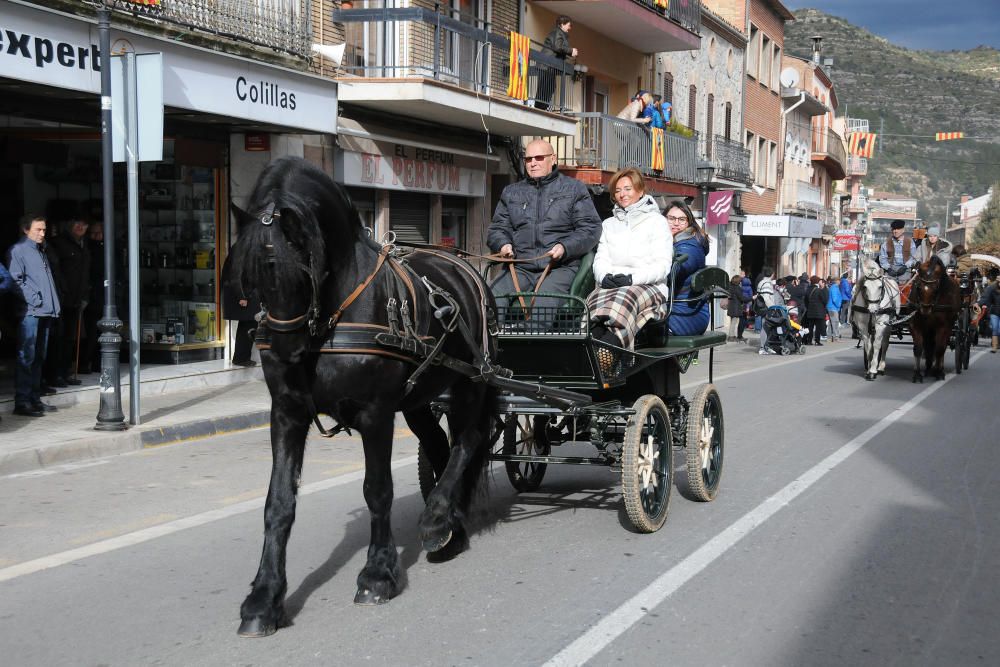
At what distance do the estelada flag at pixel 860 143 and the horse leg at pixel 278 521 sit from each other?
69960 millimetres

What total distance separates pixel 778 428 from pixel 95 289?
863cm

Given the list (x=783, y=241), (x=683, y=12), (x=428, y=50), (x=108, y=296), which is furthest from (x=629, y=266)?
(x=783, y=241)

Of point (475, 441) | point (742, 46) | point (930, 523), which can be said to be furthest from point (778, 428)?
point (742, 46)

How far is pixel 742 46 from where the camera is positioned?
3806cm

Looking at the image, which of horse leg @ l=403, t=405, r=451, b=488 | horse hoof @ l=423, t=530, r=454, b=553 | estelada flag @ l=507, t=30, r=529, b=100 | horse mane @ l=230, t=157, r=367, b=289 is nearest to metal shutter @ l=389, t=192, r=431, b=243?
estelada flag @ l=507, t=30, r=529, b=100

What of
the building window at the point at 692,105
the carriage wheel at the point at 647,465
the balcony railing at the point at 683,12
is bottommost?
the carriage wheel at the point at 647,465

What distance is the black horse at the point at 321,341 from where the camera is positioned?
4340mm

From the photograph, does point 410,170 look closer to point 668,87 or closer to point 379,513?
point 379,513

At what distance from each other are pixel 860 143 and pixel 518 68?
5771 cm

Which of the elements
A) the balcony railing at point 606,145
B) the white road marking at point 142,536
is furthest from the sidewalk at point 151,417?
the balcony railing at point 606,145

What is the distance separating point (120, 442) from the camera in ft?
31.8

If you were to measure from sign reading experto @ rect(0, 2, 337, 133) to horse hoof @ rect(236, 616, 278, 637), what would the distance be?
7.48 meters

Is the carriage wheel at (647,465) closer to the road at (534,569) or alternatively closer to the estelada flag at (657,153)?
the road at (534,569)

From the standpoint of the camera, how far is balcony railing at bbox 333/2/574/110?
15930 mm
